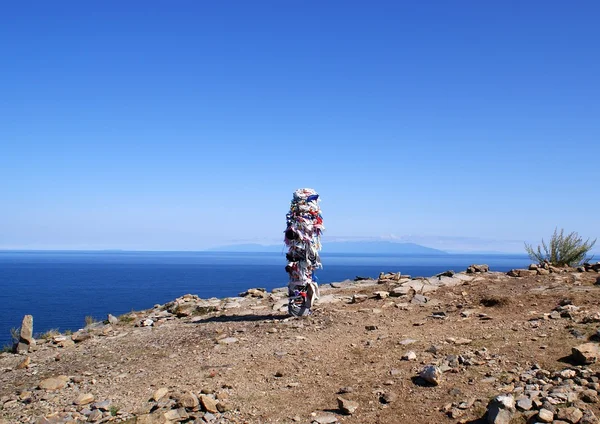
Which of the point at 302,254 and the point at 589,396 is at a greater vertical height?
the point at 302,254

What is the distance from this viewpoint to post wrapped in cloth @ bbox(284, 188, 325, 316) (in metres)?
14.8

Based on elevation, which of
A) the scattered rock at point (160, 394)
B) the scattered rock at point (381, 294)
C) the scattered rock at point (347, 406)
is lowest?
the scattered rock at point (160, 394)

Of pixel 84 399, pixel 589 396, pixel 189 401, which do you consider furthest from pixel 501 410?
pixel 84 399

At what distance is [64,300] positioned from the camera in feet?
232

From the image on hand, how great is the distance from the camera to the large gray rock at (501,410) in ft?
21.1

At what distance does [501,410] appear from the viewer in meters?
6.53

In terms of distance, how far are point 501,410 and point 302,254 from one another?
29.0 feet

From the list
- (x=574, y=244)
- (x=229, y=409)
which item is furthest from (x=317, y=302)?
(x=574, y=244)

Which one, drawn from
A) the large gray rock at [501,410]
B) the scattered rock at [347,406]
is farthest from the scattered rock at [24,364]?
the large gray rock at [501,410]

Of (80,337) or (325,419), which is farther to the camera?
(80,337)

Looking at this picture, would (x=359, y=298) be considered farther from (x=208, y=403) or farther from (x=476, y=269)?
(x=208, y=403)

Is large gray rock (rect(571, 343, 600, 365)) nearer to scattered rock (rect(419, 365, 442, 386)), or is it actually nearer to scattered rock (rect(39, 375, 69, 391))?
scattered rock (rect(419, 365, 442, 386))

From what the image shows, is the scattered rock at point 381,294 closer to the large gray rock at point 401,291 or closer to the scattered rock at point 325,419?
the large gray rock at point 401,291

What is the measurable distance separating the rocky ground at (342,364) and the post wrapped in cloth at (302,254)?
25.9 inches
